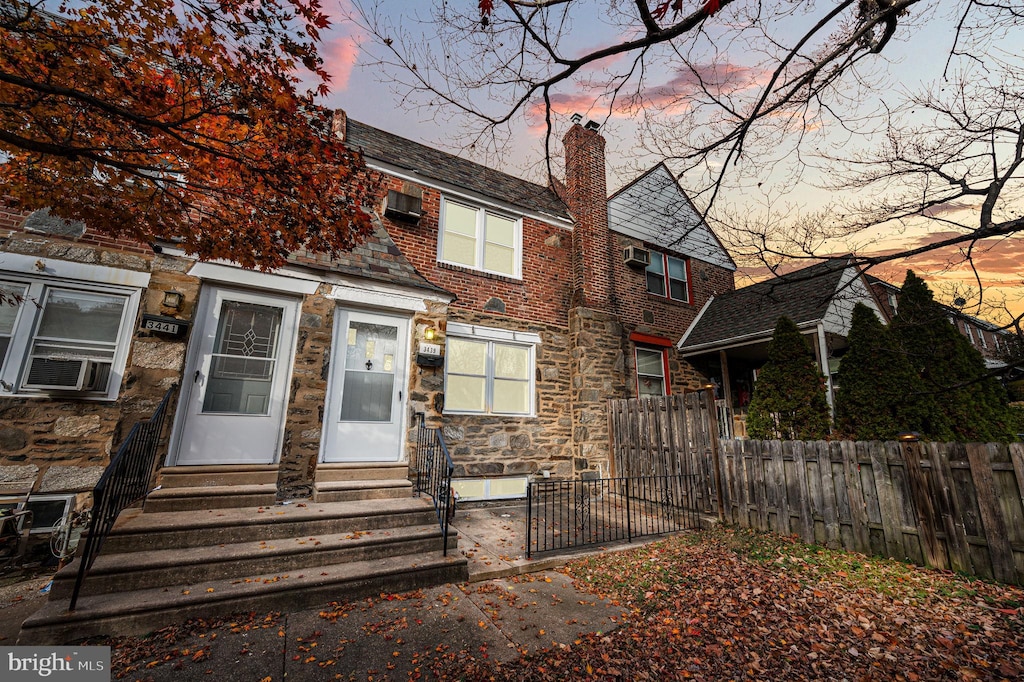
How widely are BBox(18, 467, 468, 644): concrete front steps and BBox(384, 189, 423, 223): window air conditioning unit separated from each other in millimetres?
5298

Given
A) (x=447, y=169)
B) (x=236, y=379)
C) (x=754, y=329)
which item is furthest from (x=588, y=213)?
(x=236, y=379)

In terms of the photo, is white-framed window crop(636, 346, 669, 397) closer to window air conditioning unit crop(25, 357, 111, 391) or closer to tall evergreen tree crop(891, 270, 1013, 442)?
tall evergreen tree crop(891, 270, 1013, 442)

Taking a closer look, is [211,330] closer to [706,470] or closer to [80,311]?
[80,311]

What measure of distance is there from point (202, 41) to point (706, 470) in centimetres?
875

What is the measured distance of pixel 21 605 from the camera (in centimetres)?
349

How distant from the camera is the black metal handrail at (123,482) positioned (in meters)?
3.16

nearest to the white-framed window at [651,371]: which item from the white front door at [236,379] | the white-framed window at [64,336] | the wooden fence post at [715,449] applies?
the wooden fence post at [715,449]

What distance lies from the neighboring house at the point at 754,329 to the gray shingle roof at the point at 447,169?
17.1 ft

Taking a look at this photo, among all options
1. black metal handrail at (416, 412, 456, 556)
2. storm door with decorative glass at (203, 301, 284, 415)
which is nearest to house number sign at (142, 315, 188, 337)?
storm door with decorative glass at (203, 301, 284, 415)

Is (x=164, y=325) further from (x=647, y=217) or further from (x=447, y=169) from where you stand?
(x=647, y=217)

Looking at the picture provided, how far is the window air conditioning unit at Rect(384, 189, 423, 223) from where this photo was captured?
25.3 feet

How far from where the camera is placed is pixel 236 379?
5395 millimetres

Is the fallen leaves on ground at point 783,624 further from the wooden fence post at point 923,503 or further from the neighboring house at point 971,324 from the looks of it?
the neighboring house at point 971,324

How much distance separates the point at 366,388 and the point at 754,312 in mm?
9942
